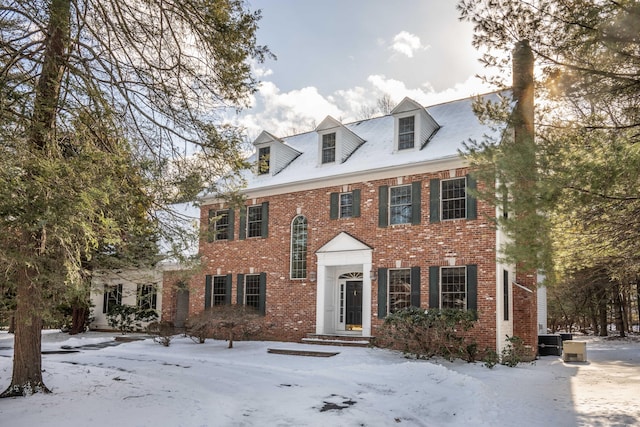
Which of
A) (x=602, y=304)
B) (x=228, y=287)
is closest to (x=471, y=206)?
(x=228, y=287)

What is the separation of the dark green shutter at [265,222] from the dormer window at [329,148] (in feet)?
8.97

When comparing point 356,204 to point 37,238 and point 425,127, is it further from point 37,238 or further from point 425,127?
point 37,238

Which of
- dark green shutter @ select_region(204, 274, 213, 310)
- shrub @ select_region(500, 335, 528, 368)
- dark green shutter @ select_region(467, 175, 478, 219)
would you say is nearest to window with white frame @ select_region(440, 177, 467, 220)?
dark green shutter @ select_region(467, 175, 478, 219)

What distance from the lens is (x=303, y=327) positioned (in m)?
17.9

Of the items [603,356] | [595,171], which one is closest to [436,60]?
[595,171]

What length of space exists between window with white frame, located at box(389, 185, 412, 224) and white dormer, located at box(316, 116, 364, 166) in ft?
9.26

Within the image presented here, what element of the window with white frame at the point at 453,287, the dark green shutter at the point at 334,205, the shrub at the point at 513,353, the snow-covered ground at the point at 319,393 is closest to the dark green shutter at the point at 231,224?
the dark green shutter at the point at 334,205

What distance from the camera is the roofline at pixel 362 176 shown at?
50.4 feet

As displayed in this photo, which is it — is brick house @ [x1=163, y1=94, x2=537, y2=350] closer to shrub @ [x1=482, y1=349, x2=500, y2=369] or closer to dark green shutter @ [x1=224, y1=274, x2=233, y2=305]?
dark green shutter @ [x1=224, y1=274, x2=233, y2=305]

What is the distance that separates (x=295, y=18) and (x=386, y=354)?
30.1 ft

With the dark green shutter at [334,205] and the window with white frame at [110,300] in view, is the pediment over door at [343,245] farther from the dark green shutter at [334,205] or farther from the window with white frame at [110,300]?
the window with white frame at [110,300]

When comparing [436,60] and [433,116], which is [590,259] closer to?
[436,60]

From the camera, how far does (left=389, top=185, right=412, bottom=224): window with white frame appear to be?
53.2 ft

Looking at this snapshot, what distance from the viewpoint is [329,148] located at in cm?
1905
